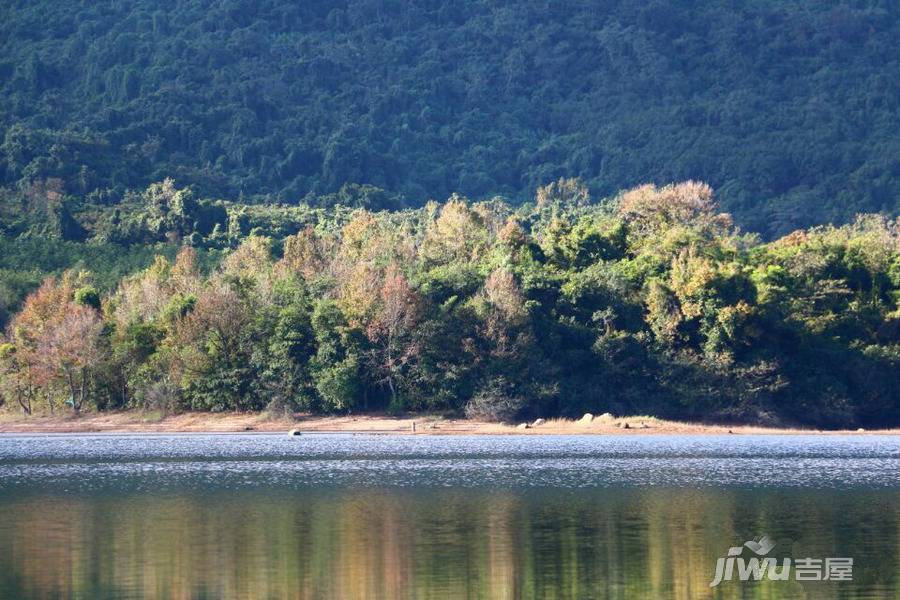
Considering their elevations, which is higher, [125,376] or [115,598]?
[125,376]

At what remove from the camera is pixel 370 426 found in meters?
83.5

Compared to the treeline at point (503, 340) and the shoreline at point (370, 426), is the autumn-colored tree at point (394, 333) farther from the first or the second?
the shoreline at point (370, 426)

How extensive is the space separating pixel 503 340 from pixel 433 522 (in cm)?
4592

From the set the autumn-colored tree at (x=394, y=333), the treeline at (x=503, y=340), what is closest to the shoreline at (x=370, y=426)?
the treeline at (x=503, y=340)

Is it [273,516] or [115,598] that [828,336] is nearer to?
[273,516]

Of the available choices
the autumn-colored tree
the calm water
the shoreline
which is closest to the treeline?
the autumn-colored tree

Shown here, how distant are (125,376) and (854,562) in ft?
204

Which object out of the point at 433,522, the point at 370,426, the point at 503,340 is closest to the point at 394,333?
the point at 370,426

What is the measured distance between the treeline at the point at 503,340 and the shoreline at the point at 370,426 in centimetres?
92

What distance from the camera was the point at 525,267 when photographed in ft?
301

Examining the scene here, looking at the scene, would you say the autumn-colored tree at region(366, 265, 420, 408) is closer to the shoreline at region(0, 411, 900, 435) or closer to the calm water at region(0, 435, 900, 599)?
the shoreline at region(0, 411, 900, 435)

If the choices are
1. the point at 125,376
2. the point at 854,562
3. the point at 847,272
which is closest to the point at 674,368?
the point at 847,272

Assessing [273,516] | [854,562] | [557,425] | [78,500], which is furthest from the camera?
[557,425]

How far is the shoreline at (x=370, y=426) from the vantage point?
3260 inches
